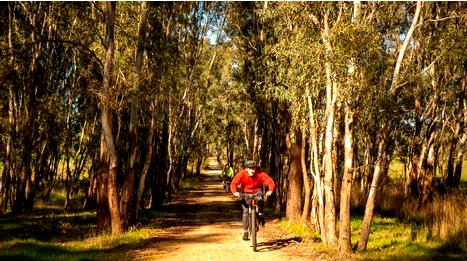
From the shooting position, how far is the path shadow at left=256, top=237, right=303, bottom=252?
504 inches

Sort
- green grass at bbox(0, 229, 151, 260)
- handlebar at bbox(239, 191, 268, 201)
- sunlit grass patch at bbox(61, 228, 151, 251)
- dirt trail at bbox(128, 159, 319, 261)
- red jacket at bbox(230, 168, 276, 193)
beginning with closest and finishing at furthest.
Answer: green grass at bbox(0, 229, 151, 260) → dirt trail at bbox(128, 159, 319, 261) → handlebar at bbox(239, 191, 268, 201) → red jacket at bbox(230, 168, 276, 193) → sunlit grass patch at bbox(61, 228, 151, 251)

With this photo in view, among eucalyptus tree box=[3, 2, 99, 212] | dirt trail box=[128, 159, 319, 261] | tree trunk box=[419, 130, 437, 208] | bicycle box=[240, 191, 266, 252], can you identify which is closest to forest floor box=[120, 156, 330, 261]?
dirt trail box=[128, 159, 319, 261]

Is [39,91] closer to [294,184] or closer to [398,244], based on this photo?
[294,184]

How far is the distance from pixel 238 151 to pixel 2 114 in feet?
142

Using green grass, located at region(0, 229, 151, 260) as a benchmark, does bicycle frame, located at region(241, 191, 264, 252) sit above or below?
above

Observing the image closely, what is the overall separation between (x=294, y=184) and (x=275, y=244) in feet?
20.5

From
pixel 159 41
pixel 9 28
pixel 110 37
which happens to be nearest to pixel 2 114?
pixel 9 28

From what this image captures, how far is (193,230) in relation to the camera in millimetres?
17266

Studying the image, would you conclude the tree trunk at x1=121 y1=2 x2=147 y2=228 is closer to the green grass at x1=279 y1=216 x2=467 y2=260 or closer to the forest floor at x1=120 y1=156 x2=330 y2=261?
the forest floor at x1=120 y1=156 x2=330 y2=261

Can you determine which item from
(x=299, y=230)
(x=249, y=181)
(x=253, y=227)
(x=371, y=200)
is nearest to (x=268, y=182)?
(x=249, y=181)

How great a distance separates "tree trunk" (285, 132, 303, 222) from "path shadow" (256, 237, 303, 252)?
14.5 feet

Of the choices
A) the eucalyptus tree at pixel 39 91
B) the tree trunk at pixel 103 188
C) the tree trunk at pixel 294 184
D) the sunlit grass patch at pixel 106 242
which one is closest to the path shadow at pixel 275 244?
the sunlit grass patch at pixel 106 242

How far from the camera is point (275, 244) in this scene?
13727mm

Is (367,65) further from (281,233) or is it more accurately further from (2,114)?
(2,114)
